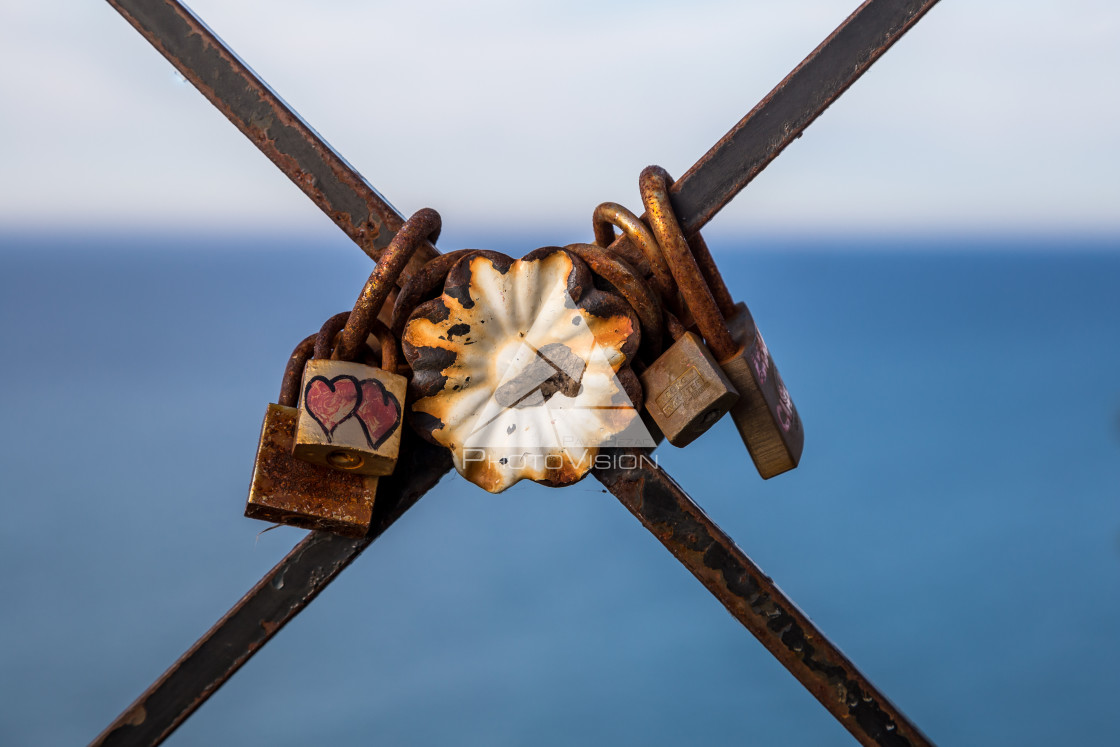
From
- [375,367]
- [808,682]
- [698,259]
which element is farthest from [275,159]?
[808,682]

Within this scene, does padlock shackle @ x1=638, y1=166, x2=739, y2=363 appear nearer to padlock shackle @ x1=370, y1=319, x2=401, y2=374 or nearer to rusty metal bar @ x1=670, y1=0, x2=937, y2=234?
rusty metal bar @ x1=670, y1=0, x2=937, y2=234

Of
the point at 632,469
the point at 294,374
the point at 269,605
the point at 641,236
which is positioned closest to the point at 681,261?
the point at 641,236

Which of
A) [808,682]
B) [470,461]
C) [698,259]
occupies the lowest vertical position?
[808,682]

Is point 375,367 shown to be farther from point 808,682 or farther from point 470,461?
point 808,682

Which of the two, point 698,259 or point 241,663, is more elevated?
point 698,259

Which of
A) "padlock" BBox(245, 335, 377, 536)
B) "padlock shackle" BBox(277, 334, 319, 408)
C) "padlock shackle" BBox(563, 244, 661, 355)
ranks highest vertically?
"padlock shackle" BBox(563, 244, 661, 355)

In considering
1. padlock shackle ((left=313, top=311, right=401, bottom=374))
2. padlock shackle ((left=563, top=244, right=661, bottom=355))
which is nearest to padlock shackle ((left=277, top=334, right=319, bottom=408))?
padlock shackle ((left=313, top=311, right=401, bottom=374))

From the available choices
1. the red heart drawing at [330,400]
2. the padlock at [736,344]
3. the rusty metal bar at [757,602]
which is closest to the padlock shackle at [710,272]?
the padlock at [736,344]
